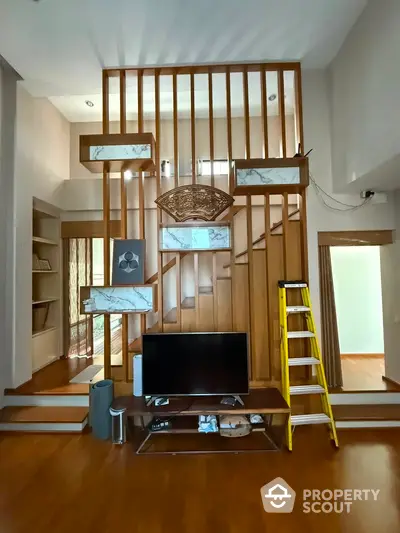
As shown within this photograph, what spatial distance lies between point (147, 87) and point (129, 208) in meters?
1.62

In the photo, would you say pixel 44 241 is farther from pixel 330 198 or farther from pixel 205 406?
pixel 330 198

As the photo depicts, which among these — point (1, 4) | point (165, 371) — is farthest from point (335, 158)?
point (1, 4)

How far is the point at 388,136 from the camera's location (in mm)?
2527

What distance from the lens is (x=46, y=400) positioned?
132 inches

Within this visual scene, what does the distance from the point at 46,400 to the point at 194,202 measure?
268 cm

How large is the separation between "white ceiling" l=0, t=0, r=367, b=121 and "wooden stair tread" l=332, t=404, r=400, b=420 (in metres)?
3.77

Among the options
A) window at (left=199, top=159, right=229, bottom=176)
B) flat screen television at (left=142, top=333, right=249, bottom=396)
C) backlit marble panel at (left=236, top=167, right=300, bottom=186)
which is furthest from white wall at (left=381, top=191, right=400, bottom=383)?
window at (left=199, top=159, right=229, bottom=176)

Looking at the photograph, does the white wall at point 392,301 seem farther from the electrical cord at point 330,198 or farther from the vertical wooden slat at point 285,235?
the vertical wooden slat at point 285,235

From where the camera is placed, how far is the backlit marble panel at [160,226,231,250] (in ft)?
10.1

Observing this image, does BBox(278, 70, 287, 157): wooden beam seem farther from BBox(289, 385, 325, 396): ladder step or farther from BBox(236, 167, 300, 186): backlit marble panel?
BBox(289, 385, 325, 396): ladder step

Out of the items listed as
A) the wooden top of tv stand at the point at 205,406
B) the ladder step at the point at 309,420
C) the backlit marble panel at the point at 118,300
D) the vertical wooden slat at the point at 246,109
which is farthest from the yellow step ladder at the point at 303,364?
the vertical wooden slat at the point at 246,109

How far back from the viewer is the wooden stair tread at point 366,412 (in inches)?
120

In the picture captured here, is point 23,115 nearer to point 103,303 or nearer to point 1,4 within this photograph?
point 1,4

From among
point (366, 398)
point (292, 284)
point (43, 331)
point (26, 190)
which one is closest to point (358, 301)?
point (366, 398)
